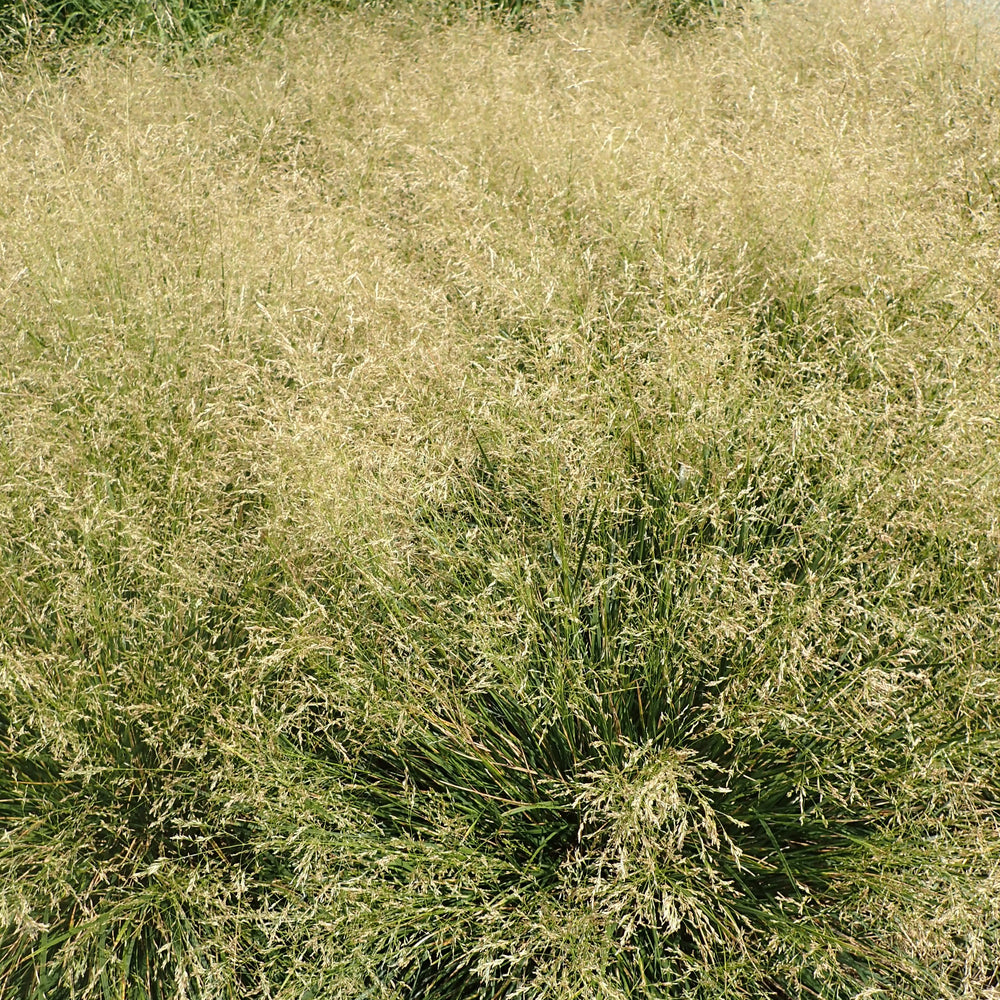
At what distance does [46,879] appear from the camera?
1.85 m

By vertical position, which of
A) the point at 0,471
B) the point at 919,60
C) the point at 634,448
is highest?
the point at 919,60

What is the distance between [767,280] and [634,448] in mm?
944

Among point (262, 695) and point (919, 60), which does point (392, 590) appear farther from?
point (919, 60)

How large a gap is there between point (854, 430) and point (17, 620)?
1.88 m

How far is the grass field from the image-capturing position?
182 cm

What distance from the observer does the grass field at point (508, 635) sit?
5.96 feet

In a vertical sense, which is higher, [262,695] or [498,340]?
[498,340]

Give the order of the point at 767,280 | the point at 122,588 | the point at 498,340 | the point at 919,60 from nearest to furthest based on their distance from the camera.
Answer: the point at 122,588, the point at 498,340, the point at 767,280, the point at 919,60

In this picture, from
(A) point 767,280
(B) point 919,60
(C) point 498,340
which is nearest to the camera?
(C) point 498,340

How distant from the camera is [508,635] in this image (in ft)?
6.44

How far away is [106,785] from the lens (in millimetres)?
2031

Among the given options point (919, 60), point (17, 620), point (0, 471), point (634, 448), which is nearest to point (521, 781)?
point (634, 448)

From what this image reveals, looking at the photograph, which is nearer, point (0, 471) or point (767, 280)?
point (0, 471)

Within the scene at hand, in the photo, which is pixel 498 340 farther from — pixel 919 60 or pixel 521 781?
pixel 919 60
